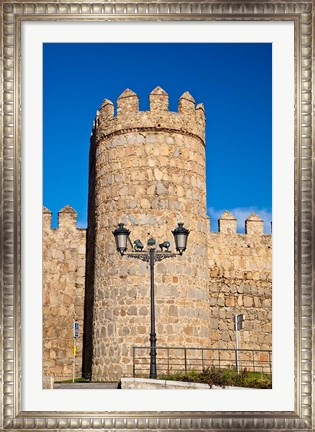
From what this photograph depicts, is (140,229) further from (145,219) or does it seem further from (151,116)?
(151,116)

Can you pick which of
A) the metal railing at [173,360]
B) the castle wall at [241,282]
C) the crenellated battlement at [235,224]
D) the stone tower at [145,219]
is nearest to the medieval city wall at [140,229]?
the stone tower at [145,219]

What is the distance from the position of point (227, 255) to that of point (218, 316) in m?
1.44

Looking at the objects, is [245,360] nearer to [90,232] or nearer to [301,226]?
[90,232]

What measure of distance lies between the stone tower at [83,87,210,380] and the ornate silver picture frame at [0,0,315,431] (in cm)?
789

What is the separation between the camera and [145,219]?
1752cm

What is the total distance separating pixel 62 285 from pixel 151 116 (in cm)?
465

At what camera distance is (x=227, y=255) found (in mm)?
20953

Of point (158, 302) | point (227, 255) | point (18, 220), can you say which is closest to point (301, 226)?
point (18, 220)

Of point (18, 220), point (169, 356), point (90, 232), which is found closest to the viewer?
point (18, 220)

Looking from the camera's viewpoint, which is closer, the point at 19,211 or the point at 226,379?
the point at 19,211

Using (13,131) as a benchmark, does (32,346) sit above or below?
below

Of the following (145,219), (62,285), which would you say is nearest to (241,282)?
(62,285)

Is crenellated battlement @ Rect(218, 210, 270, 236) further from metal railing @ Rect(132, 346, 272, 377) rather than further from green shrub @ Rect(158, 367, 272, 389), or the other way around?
green shrub @ Rect(158, 367, 272, 389)

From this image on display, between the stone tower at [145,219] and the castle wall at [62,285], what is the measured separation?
5.18 ft
